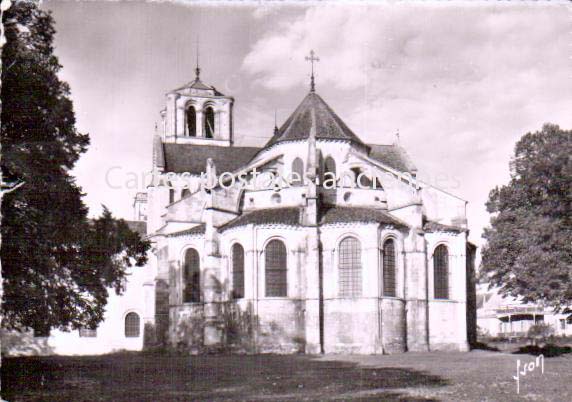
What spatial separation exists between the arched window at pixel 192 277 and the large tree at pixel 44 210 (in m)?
21.6

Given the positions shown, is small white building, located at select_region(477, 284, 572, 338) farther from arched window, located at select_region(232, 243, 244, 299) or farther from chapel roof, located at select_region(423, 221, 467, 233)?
arched window, located at select_region(232, 243, 244, 299)

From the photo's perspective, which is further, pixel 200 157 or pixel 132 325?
pixel 200 157

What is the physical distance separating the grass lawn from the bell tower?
120 ft

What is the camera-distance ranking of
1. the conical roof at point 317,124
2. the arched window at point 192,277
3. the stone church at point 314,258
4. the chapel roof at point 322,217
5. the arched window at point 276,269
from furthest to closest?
1. the conical roof at point 317,124
2. the arched window at point 192,277
3. the arched window at point 276,269
4. the chapel roof at point 322,217
5. the stone church at point 314,258

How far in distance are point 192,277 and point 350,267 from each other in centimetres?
1006

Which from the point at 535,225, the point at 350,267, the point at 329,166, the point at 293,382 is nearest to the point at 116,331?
the point at 329,166

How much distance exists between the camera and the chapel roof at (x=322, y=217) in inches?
1539

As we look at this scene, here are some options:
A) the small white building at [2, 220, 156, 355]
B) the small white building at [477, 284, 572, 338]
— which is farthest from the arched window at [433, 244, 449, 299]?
the small white building at [477, 284, 572, 338]

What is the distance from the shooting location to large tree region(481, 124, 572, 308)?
27375mm

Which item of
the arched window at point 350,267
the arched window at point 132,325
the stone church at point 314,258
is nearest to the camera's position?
the stone church at point 314,258

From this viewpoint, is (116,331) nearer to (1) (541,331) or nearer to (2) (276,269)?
(2) (276,269)

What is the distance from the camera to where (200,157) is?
188 feet

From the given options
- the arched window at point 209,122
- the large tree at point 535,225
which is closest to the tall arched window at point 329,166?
the large tree at point 535,225

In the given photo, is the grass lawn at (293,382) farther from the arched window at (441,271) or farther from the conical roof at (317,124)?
the conical roof at (317,124)
